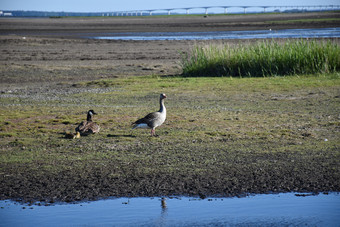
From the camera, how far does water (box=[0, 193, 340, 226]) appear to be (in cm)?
735

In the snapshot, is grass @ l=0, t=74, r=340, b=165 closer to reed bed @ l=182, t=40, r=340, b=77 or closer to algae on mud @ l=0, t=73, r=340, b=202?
algae on mud @ l=0, t=73, r=340, b=202

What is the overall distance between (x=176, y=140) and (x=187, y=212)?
434 centimetres

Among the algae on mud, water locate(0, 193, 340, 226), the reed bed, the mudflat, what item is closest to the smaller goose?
the algae on mud

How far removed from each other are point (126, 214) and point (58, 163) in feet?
9.73

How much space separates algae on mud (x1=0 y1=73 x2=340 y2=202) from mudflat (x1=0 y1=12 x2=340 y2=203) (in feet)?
0.07

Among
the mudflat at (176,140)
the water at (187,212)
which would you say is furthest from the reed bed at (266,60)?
the water at (187,212)

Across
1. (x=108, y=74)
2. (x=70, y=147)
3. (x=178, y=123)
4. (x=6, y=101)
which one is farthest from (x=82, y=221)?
(x=108, y=74)

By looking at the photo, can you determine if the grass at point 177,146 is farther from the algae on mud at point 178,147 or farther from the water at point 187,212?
the water at point 187,212

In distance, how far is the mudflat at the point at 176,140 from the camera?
8.84 metres

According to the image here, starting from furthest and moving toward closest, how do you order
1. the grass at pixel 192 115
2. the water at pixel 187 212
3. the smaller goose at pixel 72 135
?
the smaller goose at pixel 72 135 < the grass at pixel 192 115 < the water at pixel 187 212

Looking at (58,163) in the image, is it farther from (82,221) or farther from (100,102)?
(100,102)

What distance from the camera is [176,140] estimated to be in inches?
470

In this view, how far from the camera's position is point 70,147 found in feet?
37.6

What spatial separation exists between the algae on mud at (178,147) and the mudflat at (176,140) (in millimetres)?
22
